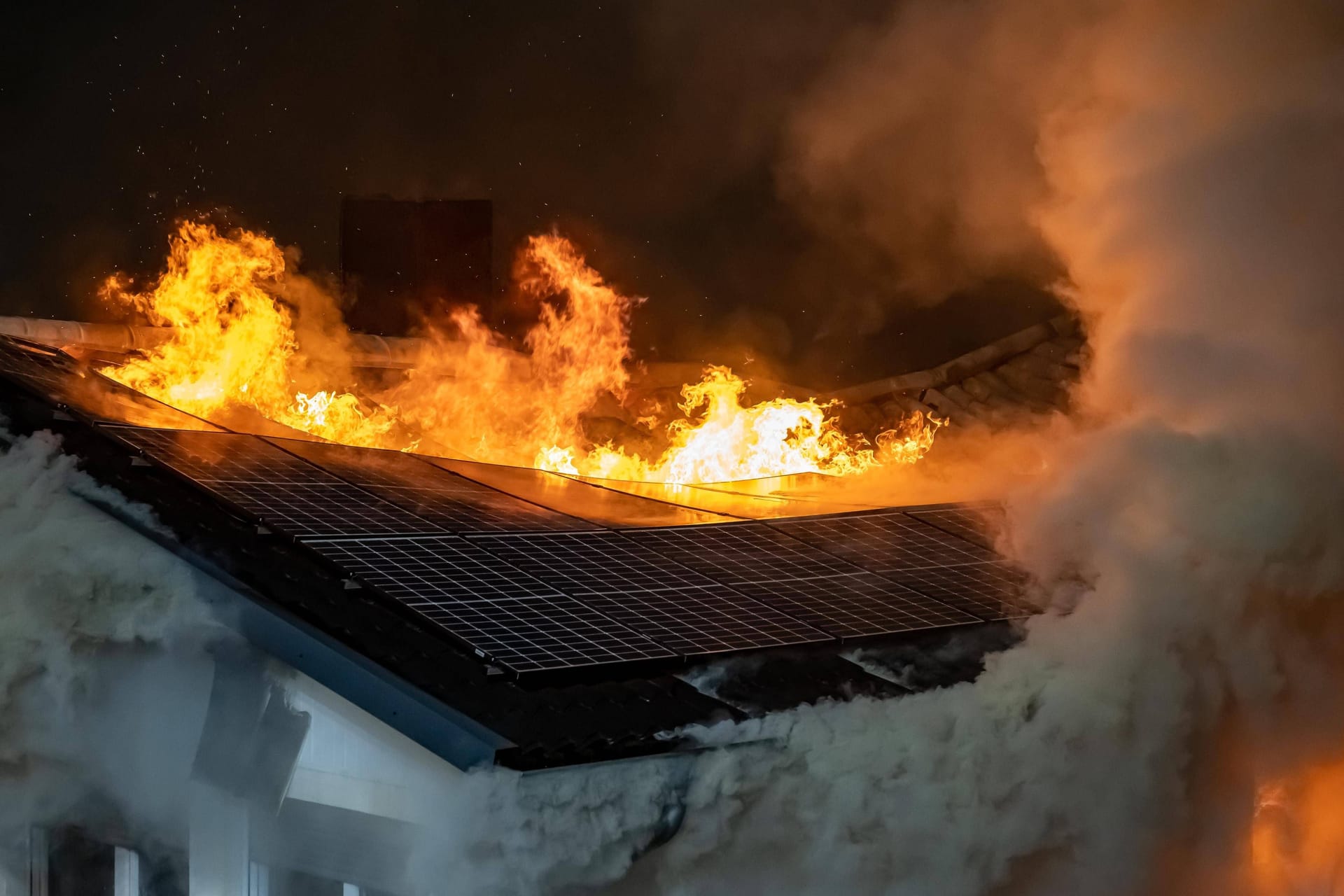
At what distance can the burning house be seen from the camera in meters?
4.39

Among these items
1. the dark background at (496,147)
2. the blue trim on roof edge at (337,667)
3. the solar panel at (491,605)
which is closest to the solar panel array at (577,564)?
the solar panel at (491,605)

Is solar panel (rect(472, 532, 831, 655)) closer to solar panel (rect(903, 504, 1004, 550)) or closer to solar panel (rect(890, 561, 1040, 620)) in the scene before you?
solar panel (rect(890, 561, 1040, 620))

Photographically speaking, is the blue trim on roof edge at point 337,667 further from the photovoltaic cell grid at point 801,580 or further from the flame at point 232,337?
the flame at point 232,337

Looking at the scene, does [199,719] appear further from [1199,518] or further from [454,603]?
[1199,518]

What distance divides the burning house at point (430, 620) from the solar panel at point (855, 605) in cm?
1

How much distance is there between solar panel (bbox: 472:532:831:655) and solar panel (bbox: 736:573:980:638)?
11 centimetres

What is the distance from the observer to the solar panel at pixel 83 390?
577 centimetres

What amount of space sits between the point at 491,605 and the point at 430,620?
0.38 meters

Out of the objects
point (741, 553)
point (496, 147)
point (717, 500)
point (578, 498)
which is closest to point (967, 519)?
point (717, 500)

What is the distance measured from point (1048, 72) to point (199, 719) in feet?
26.9

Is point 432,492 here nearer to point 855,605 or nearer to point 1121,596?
point 855,605

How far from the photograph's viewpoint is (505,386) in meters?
11.7

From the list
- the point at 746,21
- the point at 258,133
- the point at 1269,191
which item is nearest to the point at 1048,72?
the point at 746,21

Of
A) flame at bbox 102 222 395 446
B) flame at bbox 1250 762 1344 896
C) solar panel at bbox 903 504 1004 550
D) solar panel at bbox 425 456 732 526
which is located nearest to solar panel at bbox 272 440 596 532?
solar panel at bbox 425 456 732 526
